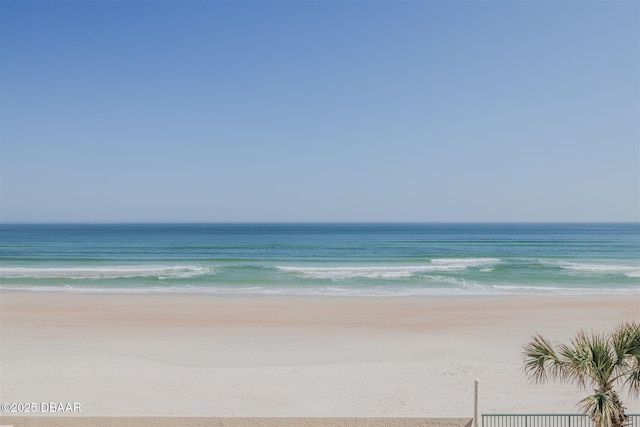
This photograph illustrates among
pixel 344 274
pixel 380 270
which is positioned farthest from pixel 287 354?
pixel 380 270

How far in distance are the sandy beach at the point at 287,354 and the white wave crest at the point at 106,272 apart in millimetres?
8436

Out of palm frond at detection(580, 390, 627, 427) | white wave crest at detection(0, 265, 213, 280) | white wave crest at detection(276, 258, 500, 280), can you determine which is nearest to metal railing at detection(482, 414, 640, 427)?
palm frond at detection(580, 390, 627, 427)

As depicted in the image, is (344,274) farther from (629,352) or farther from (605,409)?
(605,409)

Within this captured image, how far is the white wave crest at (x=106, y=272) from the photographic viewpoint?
29.8 metres

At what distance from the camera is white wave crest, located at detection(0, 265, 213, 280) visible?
2977 centimetres

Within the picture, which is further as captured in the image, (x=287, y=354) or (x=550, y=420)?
(x=287, y=354)

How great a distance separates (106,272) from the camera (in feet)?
104

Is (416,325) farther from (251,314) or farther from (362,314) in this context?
(251,314)

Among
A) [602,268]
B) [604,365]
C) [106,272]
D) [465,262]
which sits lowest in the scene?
[106,272]

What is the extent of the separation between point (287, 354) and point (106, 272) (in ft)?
78.8

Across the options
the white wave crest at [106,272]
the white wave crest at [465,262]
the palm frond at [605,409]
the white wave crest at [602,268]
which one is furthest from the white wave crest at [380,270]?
the palm frond at [605,409]

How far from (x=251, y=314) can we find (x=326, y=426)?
11054 millimetres

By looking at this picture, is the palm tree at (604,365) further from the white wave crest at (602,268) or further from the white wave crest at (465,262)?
the white wave crest at (465,262)

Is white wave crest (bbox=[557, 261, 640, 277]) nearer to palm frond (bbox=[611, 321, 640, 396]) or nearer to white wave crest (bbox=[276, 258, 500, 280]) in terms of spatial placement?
white wave crest (bbox=[276, 258, 500, 280])
